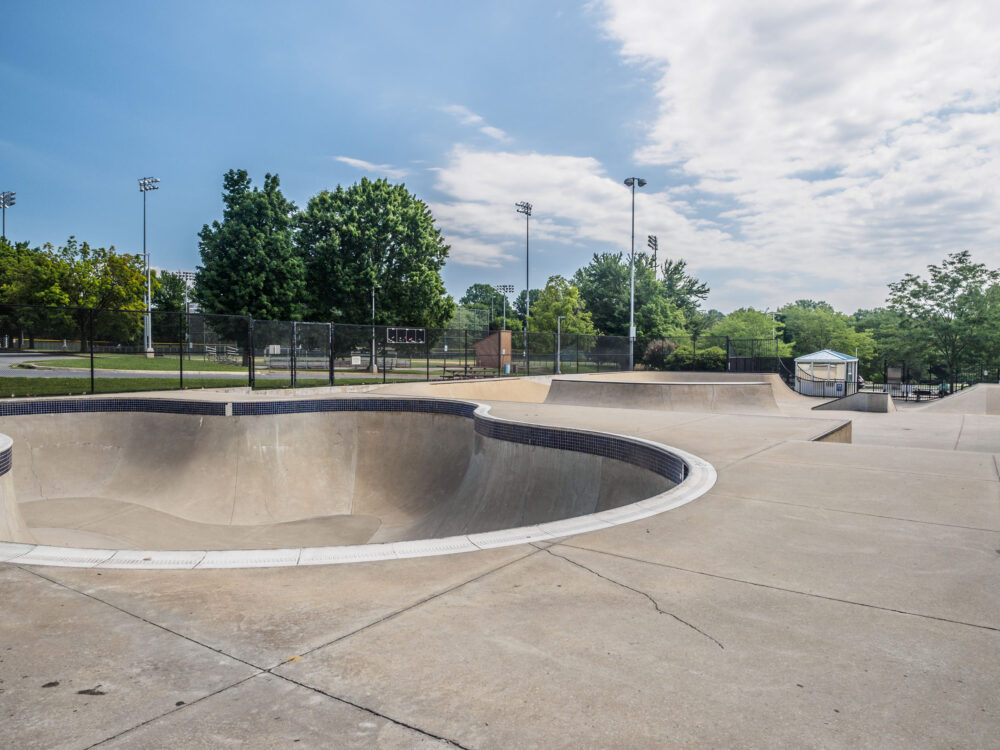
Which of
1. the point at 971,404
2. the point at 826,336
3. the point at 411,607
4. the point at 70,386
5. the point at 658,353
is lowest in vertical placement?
the point at 971,404

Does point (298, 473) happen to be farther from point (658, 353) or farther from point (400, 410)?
point (658, 353)

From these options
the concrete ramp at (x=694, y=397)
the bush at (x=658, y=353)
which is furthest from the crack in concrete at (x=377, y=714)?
the bush at (x=658, y=353)

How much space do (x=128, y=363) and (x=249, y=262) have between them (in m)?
20.1

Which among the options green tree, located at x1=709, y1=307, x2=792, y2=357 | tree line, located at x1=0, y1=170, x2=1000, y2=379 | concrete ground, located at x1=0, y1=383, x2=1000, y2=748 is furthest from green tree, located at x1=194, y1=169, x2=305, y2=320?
green tree, located at x1=709, y1=307, x2=792, y2=357

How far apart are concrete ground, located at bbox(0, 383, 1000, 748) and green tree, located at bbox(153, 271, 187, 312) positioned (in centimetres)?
7557

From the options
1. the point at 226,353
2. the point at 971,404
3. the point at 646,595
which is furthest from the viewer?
the point at 226,353

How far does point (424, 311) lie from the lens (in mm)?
39531

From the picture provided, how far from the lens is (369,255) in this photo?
125ft

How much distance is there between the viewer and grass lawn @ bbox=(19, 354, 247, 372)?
55.1 feet

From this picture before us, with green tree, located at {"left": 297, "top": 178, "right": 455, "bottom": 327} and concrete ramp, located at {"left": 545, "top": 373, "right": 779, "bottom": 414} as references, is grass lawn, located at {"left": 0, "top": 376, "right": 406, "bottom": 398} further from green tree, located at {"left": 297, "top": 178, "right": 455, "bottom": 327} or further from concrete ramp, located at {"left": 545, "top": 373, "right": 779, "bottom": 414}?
green tree, located at {"left": 297, "top": 178, "right": 455, "bottom": 327}

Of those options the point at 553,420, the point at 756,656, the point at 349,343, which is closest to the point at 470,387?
the point at 349,343

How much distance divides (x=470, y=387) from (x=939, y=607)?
1834cm

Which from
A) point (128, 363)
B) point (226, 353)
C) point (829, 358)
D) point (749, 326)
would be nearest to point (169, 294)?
point (226, 353)

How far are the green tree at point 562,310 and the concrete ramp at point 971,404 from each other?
44.5 metres
